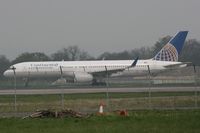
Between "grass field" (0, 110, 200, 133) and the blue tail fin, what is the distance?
4839 centimetres

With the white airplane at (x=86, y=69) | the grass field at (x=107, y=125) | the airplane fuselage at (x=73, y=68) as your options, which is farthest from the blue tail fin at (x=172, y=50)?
the grass field at (x=107, y=125)

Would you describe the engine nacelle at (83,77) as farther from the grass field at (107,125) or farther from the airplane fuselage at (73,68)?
the grass field at (107,125)

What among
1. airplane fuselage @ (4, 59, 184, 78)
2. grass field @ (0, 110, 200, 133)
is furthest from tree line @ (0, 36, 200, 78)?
grass field @ (0, 110, 200, 133)

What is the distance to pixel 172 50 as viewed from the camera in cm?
6775

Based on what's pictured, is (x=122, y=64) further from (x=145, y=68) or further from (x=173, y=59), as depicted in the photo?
(x=173, y=59)

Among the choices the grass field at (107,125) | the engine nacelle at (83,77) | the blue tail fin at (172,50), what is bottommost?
the grass field at (107,125)

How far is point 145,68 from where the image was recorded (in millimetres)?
64438

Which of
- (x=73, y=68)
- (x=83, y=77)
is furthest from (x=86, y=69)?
(x=83, y=77)

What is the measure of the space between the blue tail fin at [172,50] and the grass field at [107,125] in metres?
48.4

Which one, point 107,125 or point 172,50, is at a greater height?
point 172,50

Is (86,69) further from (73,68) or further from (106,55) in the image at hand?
(106,55)

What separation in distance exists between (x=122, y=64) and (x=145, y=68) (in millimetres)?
2978

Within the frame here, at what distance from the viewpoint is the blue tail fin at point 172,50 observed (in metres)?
67.2

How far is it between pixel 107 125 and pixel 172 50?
2048 inches
